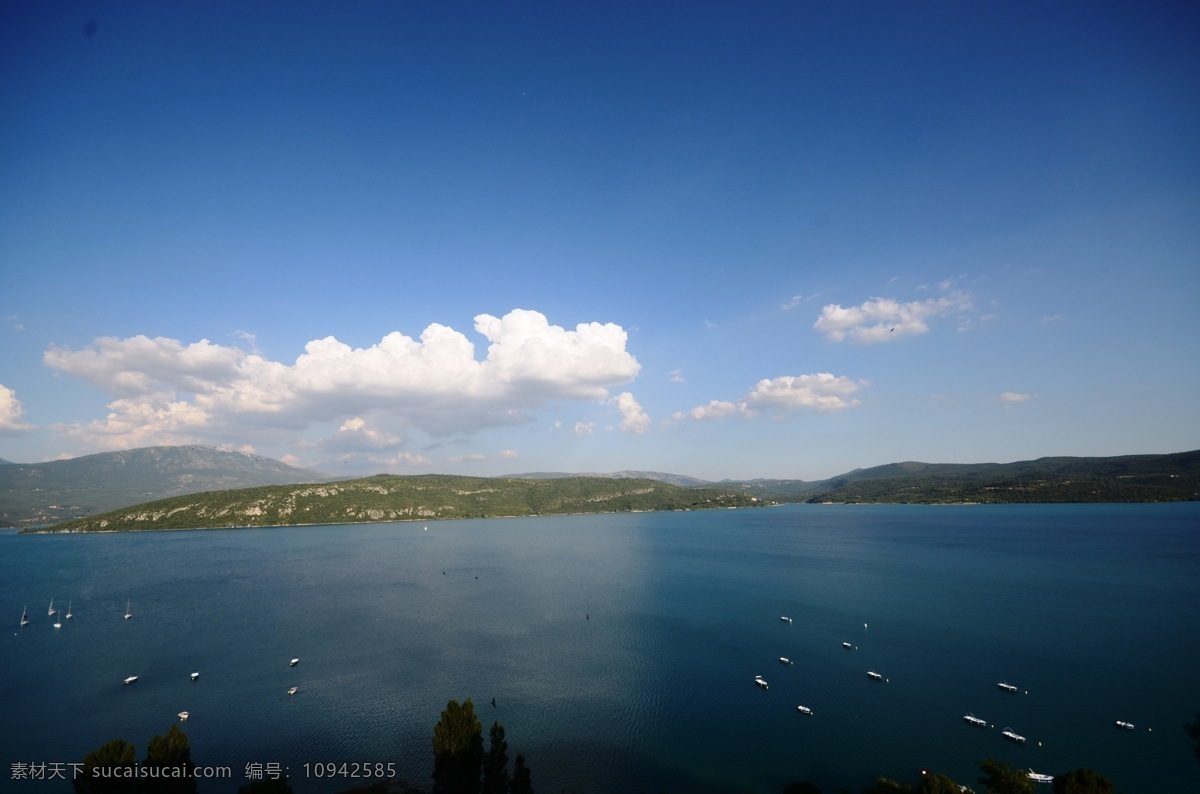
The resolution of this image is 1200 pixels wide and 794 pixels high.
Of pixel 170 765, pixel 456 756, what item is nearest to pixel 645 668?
pixel 456 756

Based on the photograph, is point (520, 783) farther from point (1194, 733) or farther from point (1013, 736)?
point (1194, 733)

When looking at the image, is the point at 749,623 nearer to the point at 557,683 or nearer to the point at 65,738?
the point at 557,683

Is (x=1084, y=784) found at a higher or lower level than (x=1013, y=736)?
higher

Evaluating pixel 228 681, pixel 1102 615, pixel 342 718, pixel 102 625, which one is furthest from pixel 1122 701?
Answer: pixel 102 625

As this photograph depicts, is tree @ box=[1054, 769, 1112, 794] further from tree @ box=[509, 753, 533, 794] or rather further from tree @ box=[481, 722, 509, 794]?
tree @ box=[481, 722, 509, 794]

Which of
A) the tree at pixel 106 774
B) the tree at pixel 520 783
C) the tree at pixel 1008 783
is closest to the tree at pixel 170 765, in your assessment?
the tree at pixel 106 774

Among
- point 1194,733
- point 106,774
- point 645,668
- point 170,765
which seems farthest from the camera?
point 645,668

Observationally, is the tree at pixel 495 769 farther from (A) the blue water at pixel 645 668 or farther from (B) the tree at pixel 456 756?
(A) the blue water at pixel 645 668
